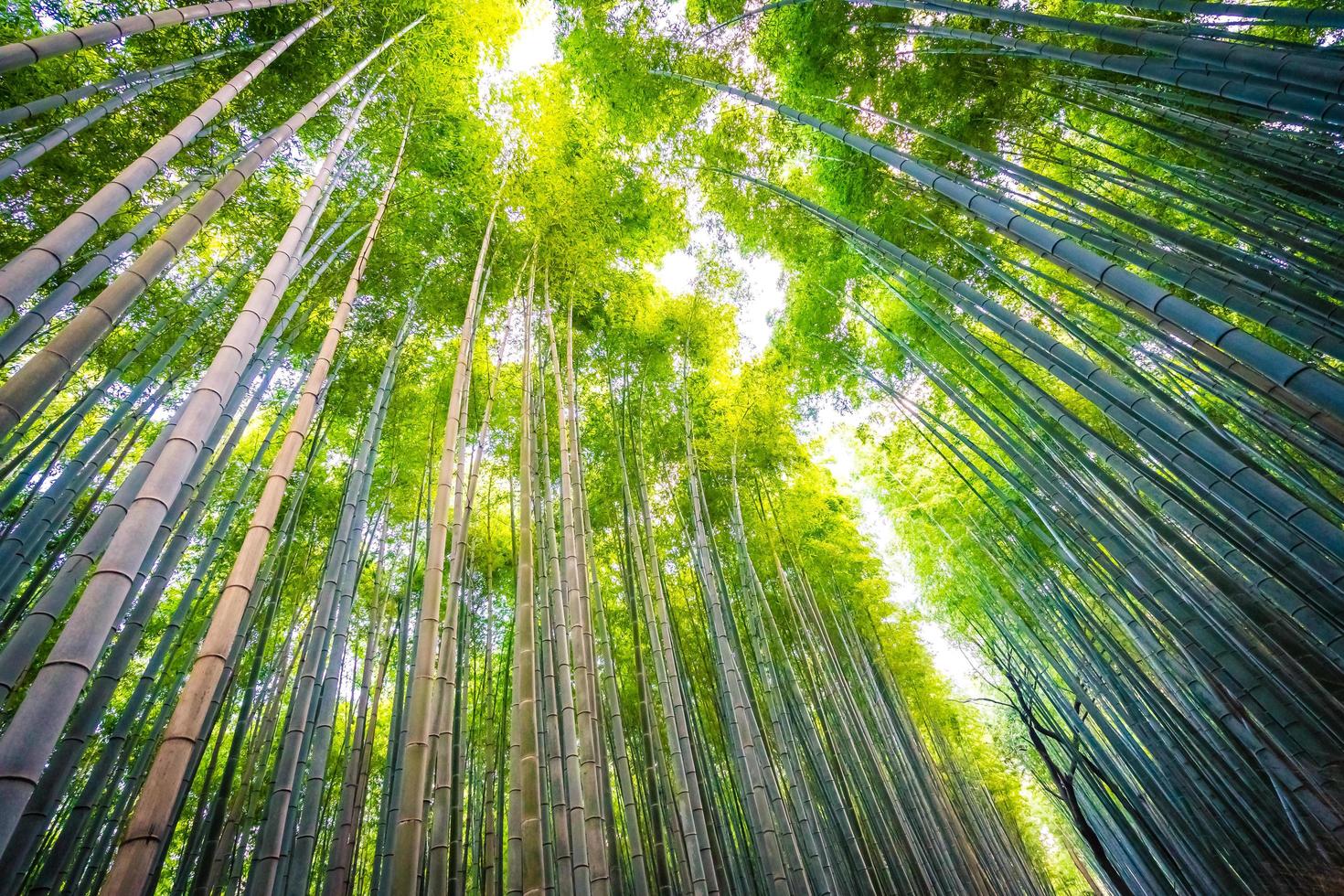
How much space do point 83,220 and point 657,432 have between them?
398cm

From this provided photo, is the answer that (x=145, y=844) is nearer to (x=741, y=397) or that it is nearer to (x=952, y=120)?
(x=741, y=397)

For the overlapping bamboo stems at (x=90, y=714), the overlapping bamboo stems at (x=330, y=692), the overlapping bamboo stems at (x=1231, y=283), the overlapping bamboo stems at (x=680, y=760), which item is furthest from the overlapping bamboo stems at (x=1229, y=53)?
the overlapping bamboo stems at (x=90, y=714)

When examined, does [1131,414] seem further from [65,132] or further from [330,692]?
[65,132]

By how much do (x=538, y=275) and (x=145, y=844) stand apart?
3.92m

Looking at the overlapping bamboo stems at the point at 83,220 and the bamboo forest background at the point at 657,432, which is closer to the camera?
the overlapping bamboo stems at the point at 83,220

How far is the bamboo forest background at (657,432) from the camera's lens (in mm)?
1729

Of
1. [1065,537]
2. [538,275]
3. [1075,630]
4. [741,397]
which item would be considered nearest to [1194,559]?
[1065,537]

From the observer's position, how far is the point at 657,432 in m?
5.14

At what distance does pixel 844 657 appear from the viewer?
16.2ft

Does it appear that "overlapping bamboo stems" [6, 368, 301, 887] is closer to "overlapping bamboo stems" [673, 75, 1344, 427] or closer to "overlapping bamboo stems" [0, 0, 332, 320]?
"overlapping bamboo stems" [0, 0, 332, 320]

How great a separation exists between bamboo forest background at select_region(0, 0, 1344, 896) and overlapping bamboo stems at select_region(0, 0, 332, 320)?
1cm

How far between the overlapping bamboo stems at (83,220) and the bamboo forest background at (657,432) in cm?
1

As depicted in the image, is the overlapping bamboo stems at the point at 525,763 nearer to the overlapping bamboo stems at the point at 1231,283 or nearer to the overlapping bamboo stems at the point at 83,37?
the overlapping bamboo stems at the point at 83,37

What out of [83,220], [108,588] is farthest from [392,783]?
[83,220]
